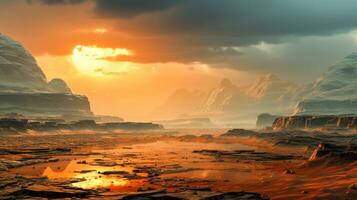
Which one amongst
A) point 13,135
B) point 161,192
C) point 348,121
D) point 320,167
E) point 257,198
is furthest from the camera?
point 348,121

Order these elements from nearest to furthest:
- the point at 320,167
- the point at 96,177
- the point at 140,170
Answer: the point at 96,177 → the point at 320,167 → the point at 140,170

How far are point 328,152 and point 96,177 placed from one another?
978 inches

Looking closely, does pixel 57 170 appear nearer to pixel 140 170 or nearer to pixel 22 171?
pixel 22 171

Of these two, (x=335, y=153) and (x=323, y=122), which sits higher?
(x=323, y=122)

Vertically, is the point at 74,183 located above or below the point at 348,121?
below

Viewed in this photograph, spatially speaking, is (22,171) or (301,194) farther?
(22,171)

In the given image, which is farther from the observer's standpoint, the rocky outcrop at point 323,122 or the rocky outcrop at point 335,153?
the rocky outcrop at point 323,122

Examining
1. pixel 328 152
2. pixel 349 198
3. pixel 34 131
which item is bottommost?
pixel 349 198

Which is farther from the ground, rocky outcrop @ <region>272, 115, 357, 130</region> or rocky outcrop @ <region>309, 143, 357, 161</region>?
rocky outcrop @ <region>272, 115, 357, 130</region>

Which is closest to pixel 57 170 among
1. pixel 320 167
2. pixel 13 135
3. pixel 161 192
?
pixel 161 192

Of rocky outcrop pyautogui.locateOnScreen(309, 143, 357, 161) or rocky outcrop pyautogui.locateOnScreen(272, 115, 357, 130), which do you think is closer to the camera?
rocky outcrop pyautogui.locateOnScreen(309, 143, 357, 161)

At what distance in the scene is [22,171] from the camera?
48031 mm

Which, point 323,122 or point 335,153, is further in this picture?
point 323,122

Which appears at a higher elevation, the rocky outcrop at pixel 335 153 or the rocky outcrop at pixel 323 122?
the rocky outcrop at pixel 323 122
